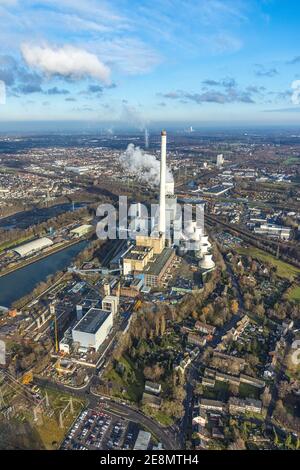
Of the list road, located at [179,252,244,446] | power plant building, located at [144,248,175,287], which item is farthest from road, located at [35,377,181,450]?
power plant building, located at [144,248,175,287]

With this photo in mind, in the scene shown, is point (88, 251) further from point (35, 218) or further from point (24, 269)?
point (35, 218)

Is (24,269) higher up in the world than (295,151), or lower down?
lower down

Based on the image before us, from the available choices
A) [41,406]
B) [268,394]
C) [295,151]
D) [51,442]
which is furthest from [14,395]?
[295,151]

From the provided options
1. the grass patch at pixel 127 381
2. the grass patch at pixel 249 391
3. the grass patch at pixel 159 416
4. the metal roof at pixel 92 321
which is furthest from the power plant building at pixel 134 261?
the grass patch at pixel 159 416

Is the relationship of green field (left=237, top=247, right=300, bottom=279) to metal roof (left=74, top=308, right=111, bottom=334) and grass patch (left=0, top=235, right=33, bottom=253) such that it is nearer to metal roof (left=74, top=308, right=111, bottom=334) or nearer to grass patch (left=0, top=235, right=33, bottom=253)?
metal roof (left=74, top=308, right=111, bottom=334)

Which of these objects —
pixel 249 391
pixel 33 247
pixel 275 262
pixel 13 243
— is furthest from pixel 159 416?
pixel 13 243

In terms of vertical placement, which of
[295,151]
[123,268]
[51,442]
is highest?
[295,151]

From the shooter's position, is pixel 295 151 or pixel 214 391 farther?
pixel 295 151
